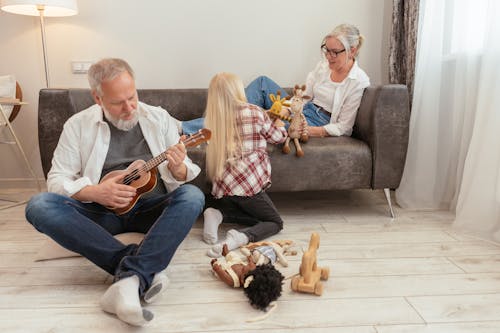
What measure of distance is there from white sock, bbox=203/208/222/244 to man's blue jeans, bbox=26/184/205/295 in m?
0.36

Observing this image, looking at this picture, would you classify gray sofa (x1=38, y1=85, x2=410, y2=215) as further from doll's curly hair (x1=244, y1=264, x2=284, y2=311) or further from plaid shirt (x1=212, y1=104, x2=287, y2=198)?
doll's curly hair (x1=244, y1=264, x2=284, y2=311)

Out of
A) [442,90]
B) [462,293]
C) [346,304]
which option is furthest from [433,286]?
[442,90]

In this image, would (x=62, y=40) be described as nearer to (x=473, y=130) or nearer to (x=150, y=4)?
(x=150, y=4)

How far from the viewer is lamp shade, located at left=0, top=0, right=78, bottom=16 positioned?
2119 millimetres

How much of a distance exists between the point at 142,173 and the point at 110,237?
24cm

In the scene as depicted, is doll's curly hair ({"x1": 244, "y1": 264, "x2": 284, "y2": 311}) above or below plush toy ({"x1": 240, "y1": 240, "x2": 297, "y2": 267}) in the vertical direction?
above

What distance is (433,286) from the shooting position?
128 centimetres

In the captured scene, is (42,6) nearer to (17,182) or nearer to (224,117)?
(17,182)

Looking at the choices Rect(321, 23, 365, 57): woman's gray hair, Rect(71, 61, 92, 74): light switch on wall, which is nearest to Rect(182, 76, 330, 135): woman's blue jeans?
Rect(321, 23, 365, 57): woman's gray hair

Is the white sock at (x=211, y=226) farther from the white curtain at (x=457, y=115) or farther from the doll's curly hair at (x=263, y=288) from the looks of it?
the white curtain at (x=457, y=115)

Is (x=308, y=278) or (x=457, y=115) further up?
(x=457, y=115)

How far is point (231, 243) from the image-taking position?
156cm

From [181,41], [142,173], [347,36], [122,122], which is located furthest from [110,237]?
[181,41]

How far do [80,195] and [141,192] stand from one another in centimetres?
20
